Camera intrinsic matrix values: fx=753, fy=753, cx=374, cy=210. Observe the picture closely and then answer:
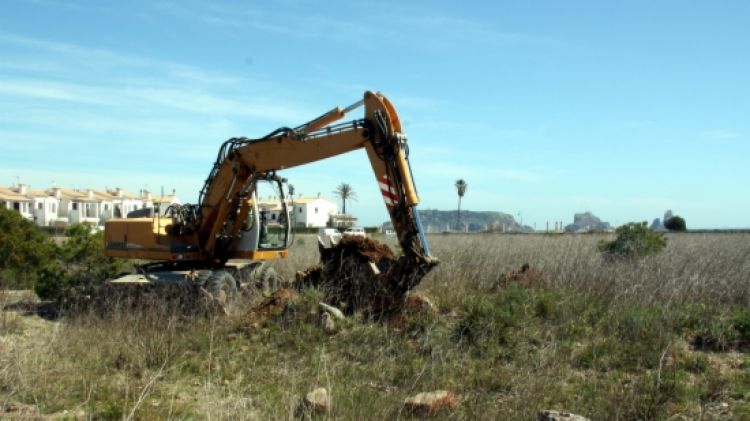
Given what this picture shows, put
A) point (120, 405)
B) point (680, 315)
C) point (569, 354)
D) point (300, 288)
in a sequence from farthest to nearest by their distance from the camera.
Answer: point (300, 288) → point (680, 315) → point (569, 354) → point (120, 405)

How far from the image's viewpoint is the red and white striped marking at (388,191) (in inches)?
488

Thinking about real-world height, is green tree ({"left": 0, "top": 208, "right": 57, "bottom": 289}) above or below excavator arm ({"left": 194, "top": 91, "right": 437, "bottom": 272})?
below

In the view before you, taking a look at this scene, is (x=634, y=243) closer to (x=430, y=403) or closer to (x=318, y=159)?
(x=318, y=159)

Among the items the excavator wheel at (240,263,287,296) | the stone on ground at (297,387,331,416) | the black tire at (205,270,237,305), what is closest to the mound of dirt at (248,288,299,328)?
the black tire at (205,270,237,305)

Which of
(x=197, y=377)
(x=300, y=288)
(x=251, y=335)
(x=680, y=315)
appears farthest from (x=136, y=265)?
(x=680, y=315)

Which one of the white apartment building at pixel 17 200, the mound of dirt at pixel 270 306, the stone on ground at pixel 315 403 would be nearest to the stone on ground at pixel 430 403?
the stone on ground at pixel 315 403

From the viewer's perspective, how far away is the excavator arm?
12.2 meters

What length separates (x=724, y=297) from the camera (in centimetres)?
1208

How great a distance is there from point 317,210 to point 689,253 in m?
78.8

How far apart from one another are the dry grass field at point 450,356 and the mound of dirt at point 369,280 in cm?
52

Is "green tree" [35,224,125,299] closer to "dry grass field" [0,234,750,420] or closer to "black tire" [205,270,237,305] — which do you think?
"dry grass field" [0,234,750,420]

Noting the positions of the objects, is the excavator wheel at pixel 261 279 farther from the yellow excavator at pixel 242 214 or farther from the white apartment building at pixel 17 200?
the white apartment building at pixel 17 200

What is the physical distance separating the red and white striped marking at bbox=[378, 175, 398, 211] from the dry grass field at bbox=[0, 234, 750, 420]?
1.74m

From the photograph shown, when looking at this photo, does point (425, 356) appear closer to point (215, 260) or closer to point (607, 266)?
point (607, 266)
